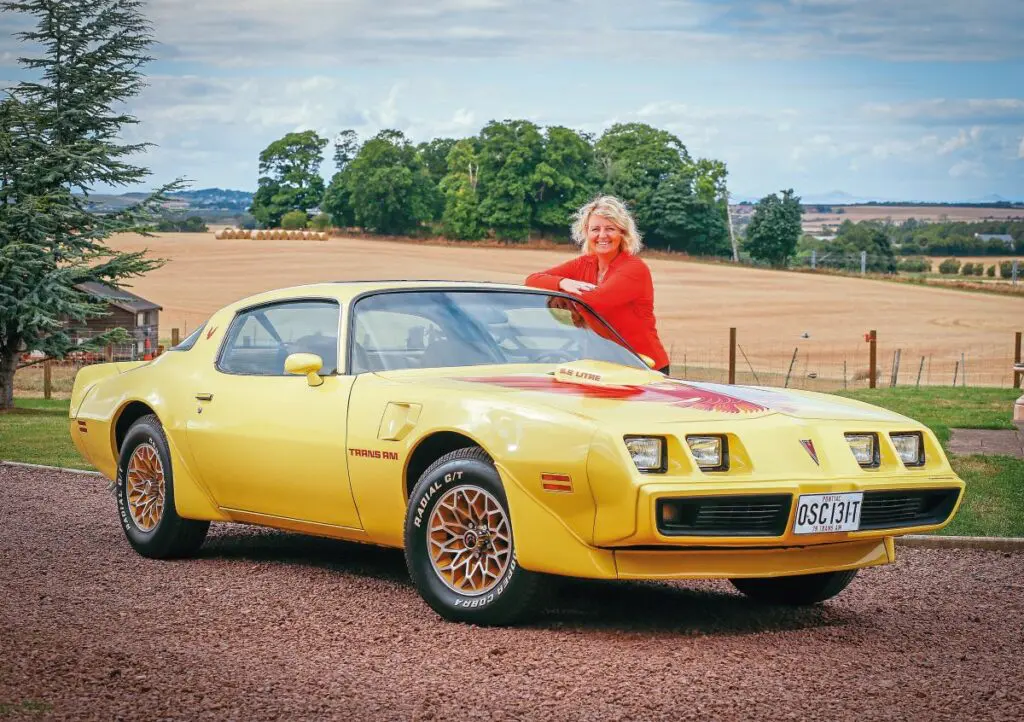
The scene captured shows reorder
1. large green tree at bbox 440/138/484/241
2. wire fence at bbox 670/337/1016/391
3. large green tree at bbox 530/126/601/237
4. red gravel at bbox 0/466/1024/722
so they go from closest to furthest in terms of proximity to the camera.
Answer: red gravel at bbox 0/466/1024/722 < wire fence at bbox 670/337/1016/391 < large green tree at bbox 530/126/601/237 < large green tree at bbox 440/138/484/241

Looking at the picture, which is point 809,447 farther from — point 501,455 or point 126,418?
point 126,418

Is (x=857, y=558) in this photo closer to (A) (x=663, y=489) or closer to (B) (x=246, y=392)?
(A) (x=663, y=489)

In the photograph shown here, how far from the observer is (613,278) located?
8859 mm

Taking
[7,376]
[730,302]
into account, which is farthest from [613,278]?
[730,302]

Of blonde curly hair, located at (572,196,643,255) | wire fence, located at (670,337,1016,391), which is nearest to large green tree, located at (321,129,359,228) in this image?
wire fence, located at (670,337,1016,391)

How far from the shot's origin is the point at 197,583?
7.60 metres

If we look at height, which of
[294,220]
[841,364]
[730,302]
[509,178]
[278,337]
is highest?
[509,178]

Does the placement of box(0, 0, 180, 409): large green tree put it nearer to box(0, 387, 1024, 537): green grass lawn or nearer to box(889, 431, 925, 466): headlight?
box(0, 387, 1024, 537): green grass lawn

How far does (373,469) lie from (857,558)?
2.20 metres

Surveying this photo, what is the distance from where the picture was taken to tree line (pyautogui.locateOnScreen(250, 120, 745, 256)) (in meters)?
93.1

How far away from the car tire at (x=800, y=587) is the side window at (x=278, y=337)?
2.34 m

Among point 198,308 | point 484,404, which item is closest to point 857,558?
point 484,404

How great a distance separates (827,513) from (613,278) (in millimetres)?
3072

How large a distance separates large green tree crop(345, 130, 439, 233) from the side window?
85728 millimetres
